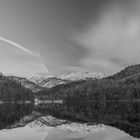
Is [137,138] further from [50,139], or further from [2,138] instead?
[2,138]

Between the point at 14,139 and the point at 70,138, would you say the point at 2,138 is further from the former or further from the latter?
the point at 70,138

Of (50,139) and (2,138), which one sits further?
(2,138)

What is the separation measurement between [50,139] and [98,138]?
18.7 feet

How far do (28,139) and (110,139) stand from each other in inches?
378

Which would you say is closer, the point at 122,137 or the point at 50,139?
the point at 50,139

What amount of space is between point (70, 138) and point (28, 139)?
4.93m

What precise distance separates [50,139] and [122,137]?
914 cm

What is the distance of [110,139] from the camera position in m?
32.4

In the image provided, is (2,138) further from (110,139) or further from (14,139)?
(110,139)

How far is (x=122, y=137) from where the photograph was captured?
34438 millimetres

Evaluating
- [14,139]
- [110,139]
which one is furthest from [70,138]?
[14,139]

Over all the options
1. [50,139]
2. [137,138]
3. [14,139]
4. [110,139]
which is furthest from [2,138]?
[137,138]

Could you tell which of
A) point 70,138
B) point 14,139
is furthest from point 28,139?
point 70,138

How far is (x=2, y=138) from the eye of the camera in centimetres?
3444
